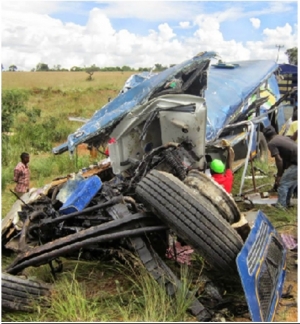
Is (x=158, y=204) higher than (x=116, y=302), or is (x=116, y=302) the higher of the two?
(x=158, y=204)

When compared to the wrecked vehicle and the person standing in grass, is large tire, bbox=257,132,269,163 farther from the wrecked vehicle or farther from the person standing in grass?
the person standing in grass

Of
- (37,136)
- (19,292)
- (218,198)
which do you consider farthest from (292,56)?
(19,292)

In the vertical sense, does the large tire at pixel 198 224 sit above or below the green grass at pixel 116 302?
above

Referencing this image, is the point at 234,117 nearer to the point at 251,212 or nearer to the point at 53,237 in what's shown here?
the point at 251,212

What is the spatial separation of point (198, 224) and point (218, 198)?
20.3 inches

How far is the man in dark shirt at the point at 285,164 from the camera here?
5.95 m

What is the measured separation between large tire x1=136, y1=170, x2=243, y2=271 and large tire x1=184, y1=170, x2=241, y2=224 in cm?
23

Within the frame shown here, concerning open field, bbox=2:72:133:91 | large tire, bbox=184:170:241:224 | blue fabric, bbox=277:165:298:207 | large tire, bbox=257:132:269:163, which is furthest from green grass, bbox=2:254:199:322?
open field, bbox=2:72:133:91

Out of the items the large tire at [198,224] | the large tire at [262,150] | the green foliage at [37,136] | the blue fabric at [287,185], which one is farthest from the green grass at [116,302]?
the green foliage at [37,136]

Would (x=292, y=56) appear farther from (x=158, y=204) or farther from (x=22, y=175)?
(x=158, y=204)

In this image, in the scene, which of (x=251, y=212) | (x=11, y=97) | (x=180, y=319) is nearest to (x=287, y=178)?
(x=251, y=212)

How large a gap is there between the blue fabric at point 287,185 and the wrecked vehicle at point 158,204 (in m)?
0.98

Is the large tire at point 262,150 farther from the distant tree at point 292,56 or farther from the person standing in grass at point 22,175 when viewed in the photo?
the distant tree at point 292,56

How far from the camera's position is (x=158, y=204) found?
3.76 m
